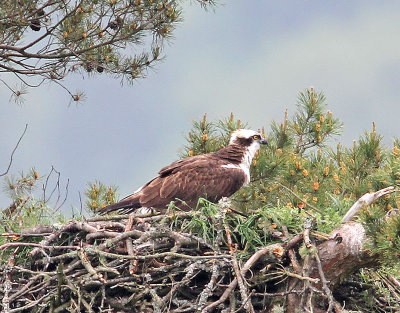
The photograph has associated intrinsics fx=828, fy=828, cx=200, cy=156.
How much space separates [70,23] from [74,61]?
0.53m

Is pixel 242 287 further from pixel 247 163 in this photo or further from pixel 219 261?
pixel 247 163

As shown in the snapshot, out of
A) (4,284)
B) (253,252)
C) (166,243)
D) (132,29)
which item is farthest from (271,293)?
(132,29)

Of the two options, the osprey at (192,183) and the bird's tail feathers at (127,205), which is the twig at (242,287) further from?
the bird's tail feathers at (127,205)

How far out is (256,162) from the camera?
9.80 m

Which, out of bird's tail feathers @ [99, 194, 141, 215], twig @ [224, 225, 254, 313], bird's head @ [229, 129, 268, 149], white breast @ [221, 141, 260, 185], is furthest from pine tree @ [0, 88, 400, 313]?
bird's head @ [229, 129, 268, 149]

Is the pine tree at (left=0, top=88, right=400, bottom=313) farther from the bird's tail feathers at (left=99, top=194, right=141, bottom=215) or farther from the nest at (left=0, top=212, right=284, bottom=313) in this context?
the bird's tail feathers at (left=99, top=194, right=141, bottom=215)

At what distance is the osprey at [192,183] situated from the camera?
7.33 meters

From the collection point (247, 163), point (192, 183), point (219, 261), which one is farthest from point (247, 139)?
point (219, 261)

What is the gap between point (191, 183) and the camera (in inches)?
298

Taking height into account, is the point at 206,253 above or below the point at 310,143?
below

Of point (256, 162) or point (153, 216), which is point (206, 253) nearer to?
point (153, 216)

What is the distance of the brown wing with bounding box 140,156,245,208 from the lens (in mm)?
7391

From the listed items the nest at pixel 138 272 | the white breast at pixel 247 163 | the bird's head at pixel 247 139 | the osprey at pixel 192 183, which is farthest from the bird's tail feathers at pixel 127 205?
the bird's head at pixel 247 139

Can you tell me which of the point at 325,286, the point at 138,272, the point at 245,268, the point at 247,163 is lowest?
the point at 325,286
